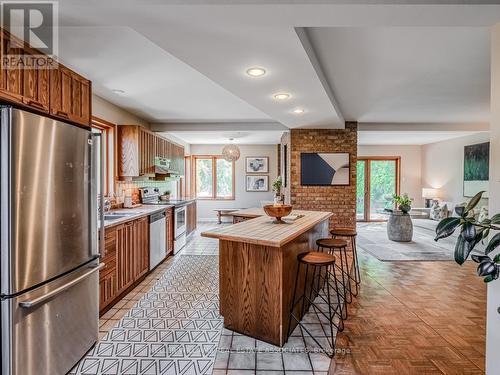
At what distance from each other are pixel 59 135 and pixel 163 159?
3.80 metres

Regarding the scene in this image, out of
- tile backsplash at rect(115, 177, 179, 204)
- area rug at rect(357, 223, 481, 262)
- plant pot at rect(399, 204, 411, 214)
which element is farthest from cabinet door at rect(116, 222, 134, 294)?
plant pot at rect(399, 204, 411, 214)

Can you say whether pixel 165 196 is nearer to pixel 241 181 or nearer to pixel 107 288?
pixel 241 181

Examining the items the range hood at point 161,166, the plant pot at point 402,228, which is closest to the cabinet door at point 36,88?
the range hood at point 161,166

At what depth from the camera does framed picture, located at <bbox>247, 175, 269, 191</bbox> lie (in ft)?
29.4

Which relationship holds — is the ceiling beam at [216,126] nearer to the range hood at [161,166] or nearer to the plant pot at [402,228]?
the range hood at [161,166]

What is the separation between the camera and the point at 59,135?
1.89m

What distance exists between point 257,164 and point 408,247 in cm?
482

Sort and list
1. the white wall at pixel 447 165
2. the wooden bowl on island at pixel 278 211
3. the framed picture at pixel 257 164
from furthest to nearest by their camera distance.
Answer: the framed picture at pixel 257 164
the white wall at pixel 447 165
the wooden bowl on island at pixel 278 211

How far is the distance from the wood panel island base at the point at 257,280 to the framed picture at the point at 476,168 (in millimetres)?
6205

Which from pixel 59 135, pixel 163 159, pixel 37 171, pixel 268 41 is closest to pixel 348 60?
pixel 268 41

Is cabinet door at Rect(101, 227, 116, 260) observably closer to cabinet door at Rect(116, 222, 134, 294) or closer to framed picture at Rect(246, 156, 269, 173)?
cabinet door at Rect(116, 222, 134, 294)

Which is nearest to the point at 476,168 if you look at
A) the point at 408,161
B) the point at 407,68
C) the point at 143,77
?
the point at 408,161

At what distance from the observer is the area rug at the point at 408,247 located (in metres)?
4.88

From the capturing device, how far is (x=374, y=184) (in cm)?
929
